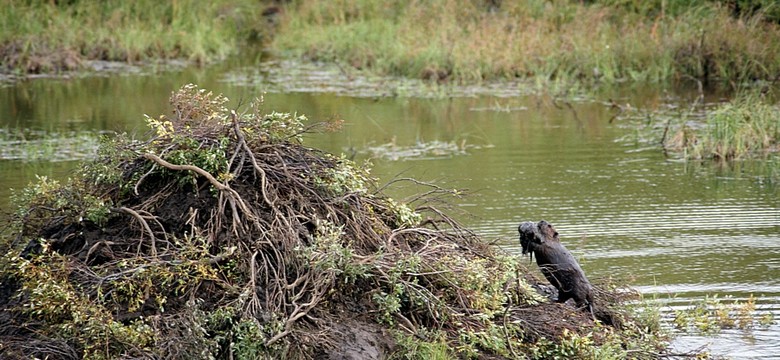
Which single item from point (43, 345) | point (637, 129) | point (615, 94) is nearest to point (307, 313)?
point (43, 345)

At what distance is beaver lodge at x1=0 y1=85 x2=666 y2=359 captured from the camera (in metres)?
5.74

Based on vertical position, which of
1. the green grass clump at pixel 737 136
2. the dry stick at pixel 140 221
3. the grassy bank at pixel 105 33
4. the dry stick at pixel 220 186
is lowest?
the grassy bank at pixel 105 33

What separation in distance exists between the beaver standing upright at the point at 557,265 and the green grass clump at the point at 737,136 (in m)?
6.65

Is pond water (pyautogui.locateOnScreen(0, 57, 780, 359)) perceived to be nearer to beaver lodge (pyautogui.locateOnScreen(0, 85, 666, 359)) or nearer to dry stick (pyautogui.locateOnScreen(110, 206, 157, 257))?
beaver lodge (pyautogui.locateOnScreen(0, 85, 666, 359))

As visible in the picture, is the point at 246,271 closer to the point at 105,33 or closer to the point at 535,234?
the point at 535,234

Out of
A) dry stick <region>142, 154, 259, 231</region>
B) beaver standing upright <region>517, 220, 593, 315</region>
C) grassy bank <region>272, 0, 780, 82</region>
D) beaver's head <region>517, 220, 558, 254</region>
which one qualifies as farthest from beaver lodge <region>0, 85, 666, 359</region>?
grassy bank <region>272, 0, 780, 82</region>

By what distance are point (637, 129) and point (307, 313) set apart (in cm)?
1021

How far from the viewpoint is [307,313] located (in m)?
5.95

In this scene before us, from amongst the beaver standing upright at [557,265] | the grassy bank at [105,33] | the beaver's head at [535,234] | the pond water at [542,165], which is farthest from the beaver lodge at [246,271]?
the grassy bank at [105,33]

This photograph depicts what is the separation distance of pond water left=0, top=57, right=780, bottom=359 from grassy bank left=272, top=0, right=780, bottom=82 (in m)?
1.16

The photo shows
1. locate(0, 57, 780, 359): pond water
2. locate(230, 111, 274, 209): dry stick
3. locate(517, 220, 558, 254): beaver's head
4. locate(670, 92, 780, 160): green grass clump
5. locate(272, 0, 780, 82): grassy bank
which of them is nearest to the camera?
locate(230, 111, 274, 209): dry stick

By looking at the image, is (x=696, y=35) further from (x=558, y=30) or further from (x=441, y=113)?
(x=441, y=113)

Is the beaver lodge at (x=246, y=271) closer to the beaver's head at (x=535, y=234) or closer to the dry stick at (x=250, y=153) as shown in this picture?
the dry stick at (x=250, y=153)

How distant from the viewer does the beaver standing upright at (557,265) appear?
685 cm
